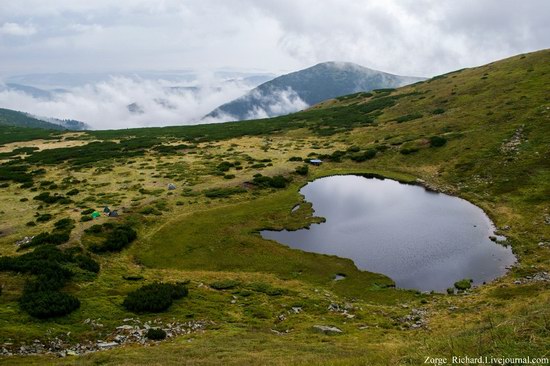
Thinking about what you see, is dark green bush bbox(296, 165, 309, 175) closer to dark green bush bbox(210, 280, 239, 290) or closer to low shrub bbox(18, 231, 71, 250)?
dark green bush bbox(210, 280, 239, 290)

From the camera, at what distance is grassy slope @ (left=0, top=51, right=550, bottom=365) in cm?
2006

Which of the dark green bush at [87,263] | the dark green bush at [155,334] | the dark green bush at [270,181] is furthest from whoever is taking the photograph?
the dark green bush at [270,181]

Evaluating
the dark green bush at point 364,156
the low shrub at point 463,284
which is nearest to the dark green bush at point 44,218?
the low shrub at point 463,284

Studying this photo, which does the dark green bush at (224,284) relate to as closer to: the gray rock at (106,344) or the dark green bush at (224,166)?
the gray rock at (106,344)

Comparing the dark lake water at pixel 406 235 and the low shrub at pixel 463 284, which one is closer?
the low shrub at pixel 463 284

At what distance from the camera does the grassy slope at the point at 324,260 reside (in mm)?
20062

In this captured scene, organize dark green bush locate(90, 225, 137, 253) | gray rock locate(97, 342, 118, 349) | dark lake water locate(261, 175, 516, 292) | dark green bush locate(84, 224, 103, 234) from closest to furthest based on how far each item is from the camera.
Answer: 1. gray rock locate(97, 342, 118, 349)
2. dark lake water locate(261, 175, 516, 292)
3. dark green bush locate(90, 225, 137, 253)
4. dark green bush locate(84, 224, 103, 234)

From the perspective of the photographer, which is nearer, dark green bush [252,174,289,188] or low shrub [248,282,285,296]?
low shrub [248,282,285,296]

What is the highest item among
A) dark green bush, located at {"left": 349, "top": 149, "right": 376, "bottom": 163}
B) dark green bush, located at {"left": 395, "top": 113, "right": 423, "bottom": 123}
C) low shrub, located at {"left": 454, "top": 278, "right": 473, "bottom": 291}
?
dark green bush, located at {"left": 395, "top": 113, "right": 423, "bottom": 123}

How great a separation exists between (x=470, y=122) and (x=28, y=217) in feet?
269

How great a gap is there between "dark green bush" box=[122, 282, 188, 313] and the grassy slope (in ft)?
2.92

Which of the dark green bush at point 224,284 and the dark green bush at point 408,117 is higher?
the dark green bush at point 408,117

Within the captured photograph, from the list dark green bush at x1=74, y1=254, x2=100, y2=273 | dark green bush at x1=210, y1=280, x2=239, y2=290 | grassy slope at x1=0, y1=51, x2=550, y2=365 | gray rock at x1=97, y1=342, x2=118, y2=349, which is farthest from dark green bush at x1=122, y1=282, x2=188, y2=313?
dark green bush at x1=74, y1=254, x2=100, y2=273

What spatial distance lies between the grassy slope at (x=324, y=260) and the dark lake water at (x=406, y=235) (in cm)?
224
